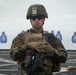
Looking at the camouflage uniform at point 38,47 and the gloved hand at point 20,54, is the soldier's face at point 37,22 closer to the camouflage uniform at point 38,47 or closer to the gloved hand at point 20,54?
the camouflage uniform at point 38,47

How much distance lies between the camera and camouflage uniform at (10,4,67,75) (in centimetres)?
388

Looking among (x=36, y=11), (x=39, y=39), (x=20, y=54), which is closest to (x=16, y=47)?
(x=20, y=54)

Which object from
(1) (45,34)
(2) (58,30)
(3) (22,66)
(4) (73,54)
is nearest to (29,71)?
(3) (22,66)

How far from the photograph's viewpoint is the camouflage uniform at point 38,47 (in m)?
3.88

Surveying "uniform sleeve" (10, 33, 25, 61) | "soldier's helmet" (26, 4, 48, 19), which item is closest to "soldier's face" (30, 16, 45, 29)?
"soldier's helmet" (26, 4, 48, 19)

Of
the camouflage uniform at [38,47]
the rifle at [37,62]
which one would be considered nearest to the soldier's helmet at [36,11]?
the camouflage uniform at [38,47]

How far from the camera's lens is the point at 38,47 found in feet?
12.6

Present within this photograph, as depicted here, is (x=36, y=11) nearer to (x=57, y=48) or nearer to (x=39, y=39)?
(x=39, y=39)

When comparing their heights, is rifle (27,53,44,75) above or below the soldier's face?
below

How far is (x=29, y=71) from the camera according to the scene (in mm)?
Result: 3910

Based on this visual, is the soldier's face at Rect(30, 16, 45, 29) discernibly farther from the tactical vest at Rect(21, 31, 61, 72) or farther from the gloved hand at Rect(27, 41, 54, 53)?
the gloved hand at Rect(27, 41, 54, 53)

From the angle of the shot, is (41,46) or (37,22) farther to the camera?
(37,22)

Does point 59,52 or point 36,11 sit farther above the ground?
point 36,11

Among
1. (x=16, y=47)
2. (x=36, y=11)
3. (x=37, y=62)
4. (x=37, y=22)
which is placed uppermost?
(x=36, y=11)
